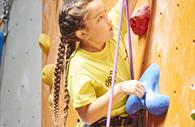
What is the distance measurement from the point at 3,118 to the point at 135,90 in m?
1.66

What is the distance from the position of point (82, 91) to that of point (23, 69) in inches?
51.6

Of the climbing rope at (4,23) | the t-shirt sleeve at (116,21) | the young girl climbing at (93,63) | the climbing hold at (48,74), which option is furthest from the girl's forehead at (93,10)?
the climbing rope at (4,23)

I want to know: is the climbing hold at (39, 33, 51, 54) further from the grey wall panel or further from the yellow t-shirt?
the yellow t-shirt

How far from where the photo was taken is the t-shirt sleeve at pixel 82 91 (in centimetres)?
91

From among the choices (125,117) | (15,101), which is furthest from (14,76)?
(125,117)

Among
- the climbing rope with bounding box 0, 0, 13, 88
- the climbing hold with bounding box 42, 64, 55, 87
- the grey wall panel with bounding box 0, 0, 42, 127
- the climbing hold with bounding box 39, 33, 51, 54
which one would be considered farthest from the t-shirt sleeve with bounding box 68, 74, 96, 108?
the climbing rope with bounding box 0, 0, 13, 88

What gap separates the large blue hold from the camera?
0.87 metres

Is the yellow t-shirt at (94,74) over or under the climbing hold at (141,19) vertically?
under

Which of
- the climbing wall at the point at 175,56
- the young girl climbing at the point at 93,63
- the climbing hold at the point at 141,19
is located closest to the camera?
the climbing wall at the point at 175,56

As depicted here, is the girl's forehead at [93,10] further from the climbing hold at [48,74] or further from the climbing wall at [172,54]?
the climbing hold at [48,74]

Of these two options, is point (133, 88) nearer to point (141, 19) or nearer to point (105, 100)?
point (105, 100)

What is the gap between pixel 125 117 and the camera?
3.25ft

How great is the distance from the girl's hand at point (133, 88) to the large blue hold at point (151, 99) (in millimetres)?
20

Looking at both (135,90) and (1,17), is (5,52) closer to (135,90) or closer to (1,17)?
(1,17)
